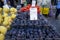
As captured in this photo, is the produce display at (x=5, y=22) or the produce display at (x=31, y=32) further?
the produce display at (x=5, y=22)

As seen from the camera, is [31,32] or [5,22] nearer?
[31,32]

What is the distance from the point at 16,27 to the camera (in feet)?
7.68

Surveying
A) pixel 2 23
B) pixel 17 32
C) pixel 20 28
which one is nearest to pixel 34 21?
pixel 20 28

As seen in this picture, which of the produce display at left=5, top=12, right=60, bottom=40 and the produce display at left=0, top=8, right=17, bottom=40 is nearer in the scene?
the produce display at left=5, top=12, right=60, bottom=40

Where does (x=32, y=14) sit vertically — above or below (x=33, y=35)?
above

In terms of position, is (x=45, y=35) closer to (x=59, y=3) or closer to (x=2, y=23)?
(x=2, y=23)

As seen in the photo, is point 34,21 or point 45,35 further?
point 34,21

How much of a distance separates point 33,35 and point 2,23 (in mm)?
1242

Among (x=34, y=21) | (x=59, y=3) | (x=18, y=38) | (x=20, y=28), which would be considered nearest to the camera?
(x=18, y=38)

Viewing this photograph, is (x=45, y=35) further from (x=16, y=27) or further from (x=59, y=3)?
(x=59, y=3)

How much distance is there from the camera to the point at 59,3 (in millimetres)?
10023

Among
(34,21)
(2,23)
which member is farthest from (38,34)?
(2,23)

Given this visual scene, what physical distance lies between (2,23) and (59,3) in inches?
281

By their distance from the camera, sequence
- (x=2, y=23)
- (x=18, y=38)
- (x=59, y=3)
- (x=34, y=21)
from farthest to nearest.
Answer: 1. (x=59, y=3)
2. (x=2, y=23)
3. (x=34, y=21)
4. (x=18, y=38)
